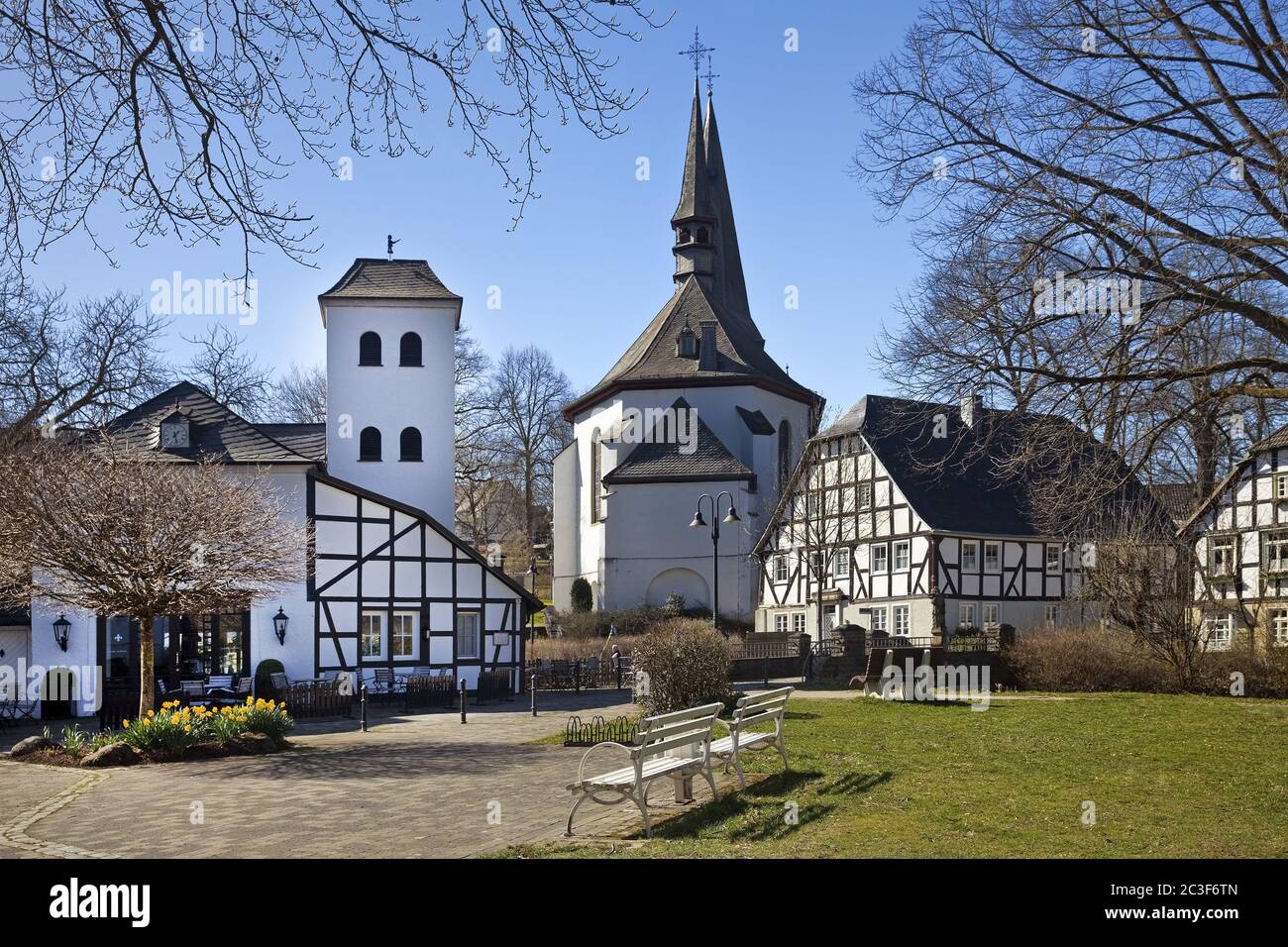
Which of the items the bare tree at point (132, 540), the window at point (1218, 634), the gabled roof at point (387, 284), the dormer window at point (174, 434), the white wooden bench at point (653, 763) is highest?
the gabled roof at point (387, 284)

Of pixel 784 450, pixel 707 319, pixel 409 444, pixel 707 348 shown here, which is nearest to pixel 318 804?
pixel 409 444

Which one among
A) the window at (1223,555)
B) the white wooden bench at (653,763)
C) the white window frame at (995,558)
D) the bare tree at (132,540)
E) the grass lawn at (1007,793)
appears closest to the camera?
the grass lawn at (1007,793)

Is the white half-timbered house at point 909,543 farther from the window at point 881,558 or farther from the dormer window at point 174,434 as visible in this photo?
the dormer window at point 174,434

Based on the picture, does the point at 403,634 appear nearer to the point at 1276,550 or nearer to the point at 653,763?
the point at 653,763

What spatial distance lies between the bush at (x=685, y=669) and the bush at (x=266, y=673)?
40.1 feet

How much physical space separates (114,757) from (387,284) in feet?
84.3

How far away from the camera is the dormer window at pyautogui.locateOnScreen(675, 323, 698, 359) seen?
5906cm

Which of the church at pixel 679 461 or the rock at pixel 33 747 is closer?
the rock at pixel 33 747

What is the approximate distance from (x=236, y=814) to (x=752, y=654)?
2526 cm

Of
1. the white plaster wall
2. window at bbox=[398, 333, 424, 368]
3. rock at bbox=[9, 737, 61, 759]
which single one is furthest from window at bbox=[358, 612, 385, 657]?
rock at bbox=[9, 737, 61, 759]

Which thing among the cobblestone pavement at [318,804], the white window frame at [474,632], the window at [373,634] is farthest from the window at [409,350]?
the cobblestone pavement at [318,804]

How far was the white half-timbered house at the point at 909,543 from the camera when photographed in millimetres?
40219
